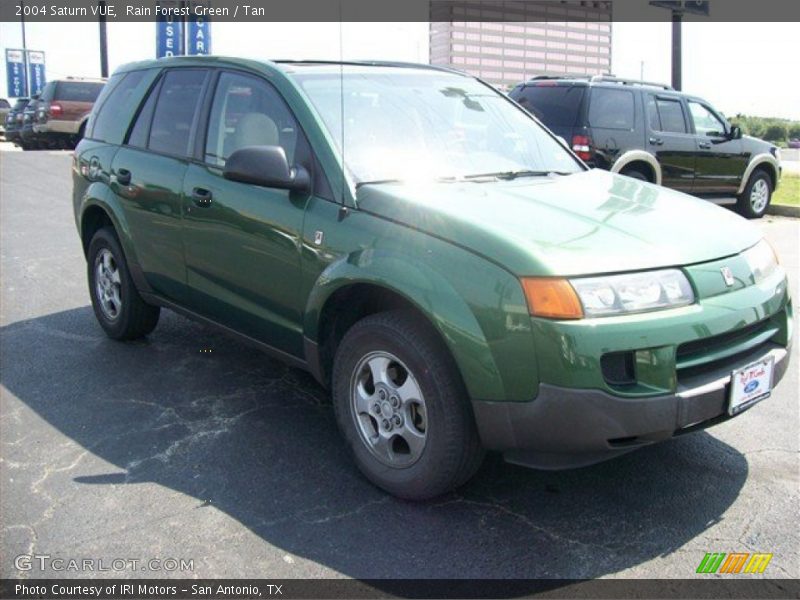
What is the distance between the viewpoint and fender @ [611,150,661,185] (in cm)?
992

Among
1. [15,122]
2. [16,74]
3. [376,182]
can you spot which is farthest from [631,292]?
[16,74]

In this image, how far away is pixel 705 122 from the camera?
37.0 feet

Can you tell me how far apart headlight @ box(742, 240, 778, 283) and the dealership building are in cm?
2273

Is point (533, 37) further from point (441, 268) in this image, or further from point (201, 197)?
point (441, 268)

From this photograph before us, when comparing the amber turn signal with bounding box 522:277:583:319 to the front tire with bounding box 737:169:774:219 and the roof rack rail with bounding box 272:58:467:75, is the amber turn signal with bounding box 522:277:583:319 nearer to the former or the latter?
the roof rack rail with bounding box 272:58:467:75

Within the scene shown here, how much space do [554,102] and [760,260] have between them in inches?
276

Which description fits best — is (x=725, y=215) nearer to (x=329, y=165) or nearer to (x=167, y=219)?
(x=329, y=165)

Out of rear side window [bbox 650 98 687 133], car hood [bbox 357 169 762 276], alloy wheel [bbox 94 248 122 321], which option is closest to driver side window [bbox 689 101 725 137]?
rear side window [bbox 650 98 687 133]

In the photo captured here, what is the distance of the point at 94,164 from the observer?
17.7 ft

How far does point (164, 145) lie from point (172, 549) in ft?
8.62

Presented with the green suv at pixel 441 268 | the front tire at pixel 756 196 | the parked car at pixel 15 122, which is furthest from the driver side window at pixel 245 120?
the parked car at pixel 15 122

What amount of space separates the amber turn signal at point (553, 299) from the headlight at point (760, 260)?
1.00 metres

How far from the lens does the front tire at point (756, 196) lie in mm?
11953

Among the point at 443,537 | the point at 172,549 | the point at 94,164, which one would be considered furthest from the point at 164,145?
the point at 443,537
